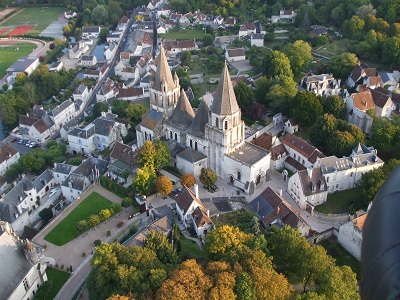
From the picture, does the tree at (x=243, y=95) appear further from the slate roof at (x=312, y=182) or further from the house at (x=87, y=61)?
the house at (x=87, y=61)

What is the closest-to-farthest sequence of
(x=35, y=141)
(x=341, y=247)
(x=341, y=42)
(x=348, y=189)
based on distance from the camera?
1. (x=341, y=247)
2. (x=348, y=189)
3. (x=35, y=141)
4. (x=341, y=42)

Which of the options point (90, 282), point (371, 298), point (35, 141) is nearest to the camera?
point (371, 298)

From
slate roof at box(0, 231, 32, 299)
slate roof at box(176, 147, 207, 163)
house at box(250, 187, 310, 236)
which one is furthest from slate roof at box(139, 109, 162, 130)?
slate roof at box(0, 231, 32, 299)

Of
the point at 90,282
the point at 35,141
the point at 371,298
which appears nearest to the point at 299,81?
the point at 35,141

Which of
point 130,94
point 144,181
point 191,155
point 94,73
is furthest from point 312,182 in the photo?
point 94,73

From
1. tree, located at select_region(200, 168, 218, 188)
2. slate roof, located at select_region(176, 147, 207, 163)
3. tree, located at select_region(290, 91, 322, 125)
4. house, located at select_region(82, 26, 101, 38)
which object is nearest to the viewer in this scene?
tree, located at select_region(200, 168, 218, 188)

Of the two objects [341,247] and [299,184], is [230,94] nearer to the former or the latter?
[299,184]

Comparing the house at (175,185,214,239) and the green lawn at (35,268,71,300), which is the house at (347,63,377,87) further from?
the green lawn at (35,268,71,300)
